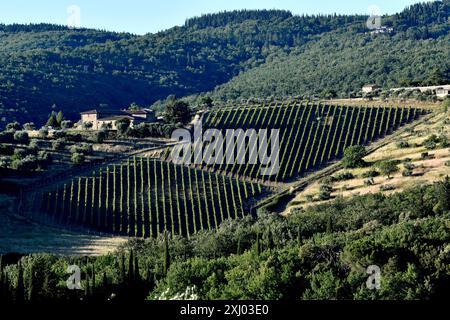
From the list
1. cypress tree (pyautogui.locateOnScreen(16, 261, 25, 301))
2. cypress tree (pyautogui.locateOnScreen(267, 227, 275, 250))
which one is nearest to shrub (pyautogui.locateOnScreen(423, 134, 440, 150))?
cypress tree (pyautogui.locateOnScreen(267, 227, 275, 250))

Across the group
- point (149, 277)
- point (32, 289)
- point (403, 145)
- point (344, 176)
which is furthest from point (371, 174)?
point (32, 289)

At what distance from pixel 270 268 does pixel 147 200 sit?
128 feet

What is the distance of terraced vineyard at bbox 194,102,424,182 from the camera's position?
97750mm

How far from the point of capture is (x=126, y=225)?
267 ft

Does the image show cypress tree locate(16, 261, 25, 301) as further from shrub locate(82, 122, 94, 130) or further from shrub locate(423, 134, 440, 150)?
shrub locate(82, 122, 94, 130)

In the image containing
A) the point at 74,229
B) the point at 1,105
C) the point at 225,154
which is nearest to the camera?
the point at 74,229

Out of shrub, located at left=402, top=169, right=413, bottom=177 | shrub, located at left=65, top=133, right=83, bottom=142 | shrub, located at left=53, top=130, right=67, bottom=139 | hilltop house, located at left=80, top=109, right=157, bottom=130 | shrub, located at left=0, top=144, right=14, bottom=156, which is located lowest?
shrub, located at left=402, top=169, right=413, bottom=177

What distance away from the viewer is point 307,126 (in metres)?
113

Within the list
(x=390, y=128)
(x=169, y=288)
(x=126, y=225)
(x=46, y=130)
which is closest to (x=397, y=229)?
(x=169, y=288)

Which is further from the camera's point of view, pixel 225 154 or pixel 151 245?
pixel 225 154

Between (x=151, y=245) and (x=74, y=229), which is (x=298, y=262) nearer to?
(x=151, y=245)

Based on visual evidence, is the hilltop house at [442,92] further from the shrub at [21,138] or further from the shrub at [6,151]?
the shrub at [6,151]

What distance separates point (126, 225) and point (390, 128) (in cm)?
4642

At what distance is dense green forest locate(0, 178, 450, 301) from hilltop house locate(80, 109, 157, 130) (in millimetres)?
53516
